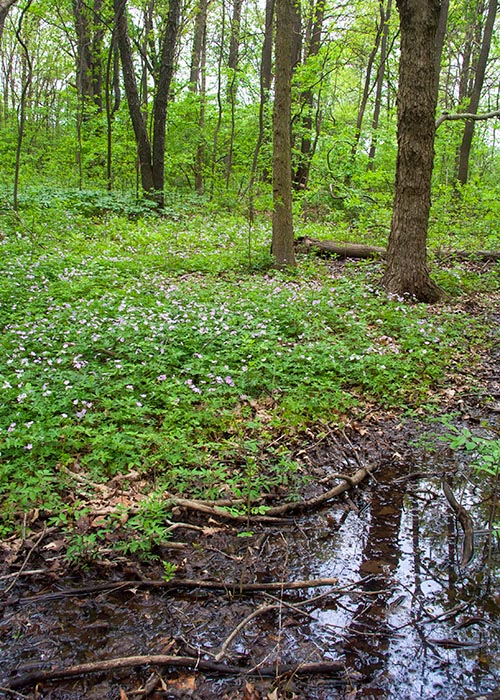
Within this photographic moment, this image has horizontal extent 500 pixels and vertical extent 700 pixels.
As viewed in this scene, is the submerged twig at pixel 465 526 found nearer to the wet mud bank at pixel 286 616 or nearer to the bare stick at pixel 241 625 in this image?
the wet mud bank at pixel 286 616

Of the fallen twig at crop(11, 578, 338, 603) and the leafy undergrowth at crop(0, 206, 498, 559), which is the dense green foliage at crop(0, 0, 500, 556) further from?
the fallen twig at crop(11, 578, 338, 603)

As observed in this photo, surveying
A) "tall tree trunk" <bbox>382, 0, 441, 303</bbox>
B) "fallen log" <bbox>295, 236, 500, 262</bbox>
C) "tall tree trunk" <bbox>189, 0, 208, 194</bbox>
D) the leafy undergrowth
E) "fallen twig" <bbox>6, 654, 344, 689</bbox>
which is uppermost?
"tall tree trunk" <bbox>189, 0, 208, 194</bbox>

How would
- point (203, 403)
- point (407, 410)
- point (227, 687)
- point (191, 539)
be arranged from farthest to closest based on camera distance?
point (407, 410)
point (203, 403)
point (191, 539)
point (227, 687)

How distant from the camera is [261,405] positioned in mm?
4578

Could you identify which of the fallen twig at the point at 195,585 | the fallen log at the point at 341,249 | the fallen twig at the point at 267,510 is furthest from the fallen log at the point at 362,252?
Result: the fallen twig at the point at 195,585

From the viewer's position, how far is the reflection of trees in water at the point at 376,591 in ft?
7.27

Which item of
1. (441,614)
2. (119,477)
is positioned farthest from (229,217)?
(441,614)

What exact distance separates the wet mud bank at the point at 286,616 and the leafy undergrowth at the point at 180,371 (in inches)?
13.1

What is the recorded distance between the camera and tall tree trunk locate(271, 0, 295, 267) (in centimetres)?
751

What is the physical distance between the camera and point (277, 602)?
255cm

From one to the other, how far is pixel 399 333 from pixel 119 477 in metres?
4.04

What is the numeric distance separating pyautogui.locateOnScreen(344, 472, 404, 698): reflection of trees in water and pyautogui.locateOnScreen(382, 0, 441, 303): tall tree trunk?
4539mm

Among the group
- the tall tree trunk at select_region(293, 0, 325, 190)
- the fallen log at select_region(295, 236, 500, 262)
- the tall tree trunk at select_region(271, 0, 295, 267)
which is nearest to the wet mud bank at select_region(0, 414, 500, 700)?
the tall tree trunk at select_region(271, 0, 295, 267)

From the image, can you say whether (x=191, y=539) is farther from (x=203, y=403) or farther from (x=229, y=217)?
(x=229, y=217)
